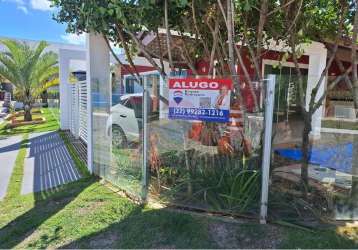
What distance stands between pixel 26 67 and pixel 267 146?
16.2 m

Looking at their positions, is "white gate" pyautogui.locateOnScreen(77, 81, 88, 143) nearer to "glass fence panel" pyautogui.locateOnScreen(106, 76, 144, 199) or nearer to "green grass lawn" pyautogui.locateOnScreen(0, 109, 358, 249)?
"glass fence panel" pyautogui.locateOnScreen(106, 76, 144, 199)

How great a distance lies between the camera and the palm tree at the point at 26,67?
1645cm

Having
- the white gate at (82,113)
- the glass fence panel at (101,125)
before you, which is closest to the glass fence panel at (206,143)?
the glass fence panel at (101,125)

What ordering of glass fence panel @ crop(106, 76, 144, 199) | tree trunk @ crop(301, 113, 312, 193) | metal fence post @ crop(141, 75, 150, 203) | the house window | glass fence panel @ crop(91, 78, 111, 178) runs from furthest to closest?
glass fence panel @ crop(91, 78, 111, 178), the house window, glass fence panel @ crop(106, 76, 144, 199), metal fence post @ crop(141, 75, 150, 203), tree trunk @ crop(301, 113, 312, 193)

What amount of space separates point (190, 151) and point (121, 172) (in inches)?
59.1

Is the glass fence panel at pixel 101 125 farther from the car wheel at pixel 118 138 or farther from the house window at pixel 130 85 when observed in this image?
the house window at pixel 130 85

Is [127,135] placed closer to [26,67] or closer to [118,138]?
[118,138]

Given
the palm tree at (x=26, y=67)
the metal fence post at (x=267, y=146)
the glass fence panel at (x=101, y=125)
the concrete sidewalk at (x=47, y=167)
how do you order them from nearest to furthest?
1. the metal fence post at (x=267, y=146)
2. the glass fence panel at (x=101, y=125)
3. the concrete sidewalk at (x=47, y=167)
4. the palm tree at (x=26, y=67)

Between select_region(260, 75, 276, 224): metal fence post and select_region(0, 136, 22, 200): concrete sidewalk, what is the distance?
174 inches

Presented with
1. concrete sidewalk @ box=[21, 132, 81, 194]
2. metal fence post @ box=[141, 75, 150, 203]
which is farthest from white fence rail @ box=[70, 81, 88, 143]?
metal fence post @ box=[141, 75, 150, 203]

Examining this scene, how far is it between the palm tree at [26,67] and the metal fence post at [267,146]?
15.7 meters

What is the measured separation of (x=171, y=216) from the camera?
404 centimetres

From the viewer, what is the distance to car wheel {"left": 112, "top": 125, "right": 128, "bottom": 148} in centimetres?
548

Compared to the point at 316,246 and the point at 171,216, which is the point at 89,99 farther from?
the point at 316,246
